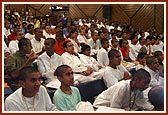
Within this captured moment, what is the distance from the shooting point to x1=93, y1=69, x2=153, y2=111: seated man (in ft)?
8.16

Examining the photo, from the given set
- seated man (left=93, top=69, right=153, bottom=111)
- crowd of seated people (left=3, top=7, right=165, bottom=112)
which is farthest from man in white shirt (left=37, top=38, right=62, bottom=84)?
seated man (left=93, top=69, right=153, bottom=111)

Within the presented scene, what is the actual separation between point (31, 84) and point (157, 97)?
91 cm

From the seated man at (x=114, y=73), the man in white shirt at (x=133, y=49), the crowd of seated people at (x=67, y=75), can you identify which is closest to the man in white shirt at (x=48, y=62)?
the crowd of seated people at (x=67, y=75)

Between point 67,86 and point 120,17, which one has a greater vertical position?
point 120,17

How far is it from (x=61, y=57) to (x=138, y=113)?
1667mm

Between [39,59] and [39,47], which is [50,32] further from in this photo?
[39,59]

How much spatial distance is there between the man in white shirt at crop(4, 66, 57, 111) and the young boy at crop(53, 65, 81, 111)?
105mm

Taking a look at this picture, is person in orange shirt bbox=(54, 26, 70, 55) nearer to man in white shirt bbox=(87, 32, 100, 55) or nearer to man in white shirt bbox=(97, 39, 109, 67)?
man in white shirt bbox=(97, 39, 109, 67)

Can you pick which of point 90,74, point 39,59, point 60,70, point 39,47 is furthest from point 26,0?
point 39,47

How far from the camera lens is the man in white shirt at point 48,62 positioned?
3.32 meters

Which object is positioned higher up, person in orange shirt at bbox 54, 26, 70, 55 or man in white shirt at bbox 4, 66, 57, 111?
person in orange shirt at bbox 54, 26, 70, 55

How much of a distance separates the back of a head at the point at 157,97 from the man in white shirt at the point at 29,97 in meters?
0.72

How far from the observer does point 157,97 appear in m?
2.28

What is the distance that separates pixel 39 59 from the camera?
11.1ft
